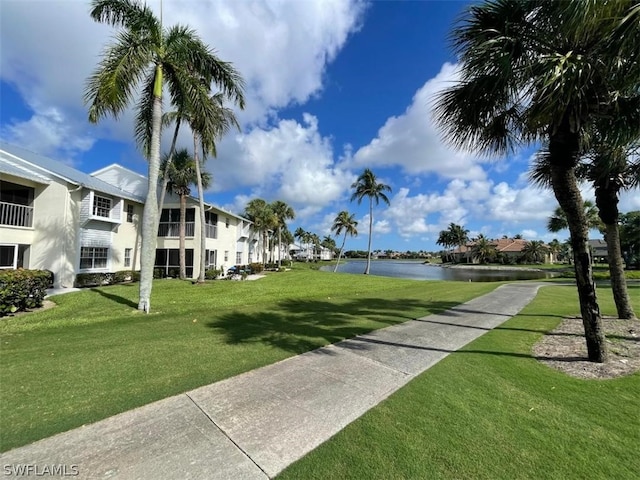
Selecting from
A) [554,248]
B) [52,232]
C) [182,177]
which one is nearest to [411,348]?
[52,232]

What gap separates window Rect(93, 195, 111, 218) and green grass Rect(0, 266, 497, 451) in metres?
6.91

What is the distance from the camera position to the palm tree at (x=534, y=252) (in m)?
77.8

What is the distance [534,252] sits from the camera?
7806 cm

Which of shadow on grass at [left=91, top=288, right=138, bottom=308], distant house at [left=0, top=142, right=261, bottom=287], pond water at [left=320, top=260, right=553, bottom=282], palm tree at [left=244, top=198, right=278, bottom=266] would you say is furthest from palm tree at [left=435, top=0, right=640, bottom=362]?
palm tree at [left=244, top=198, right=278, bottom=266]

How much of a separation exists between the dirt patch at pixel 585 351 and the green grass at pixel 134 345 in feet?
12.2

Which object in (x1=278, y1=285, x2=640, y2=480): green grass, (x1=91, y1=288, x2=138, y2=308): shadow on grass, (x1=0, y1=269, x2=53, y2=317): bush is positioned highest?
(x1=0, y1=269, x2=53, y2=317): bush

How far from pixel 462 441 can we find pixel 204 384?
3.36 metres

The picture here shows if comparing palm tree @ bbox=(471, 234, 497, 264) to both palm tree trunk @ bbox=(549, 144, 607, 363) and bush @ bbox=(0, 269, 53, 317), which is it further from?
bush @ bbox=(0, 269, 53, 317)

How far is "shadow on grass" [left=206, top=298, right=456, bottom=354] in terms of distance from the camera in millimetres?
7082

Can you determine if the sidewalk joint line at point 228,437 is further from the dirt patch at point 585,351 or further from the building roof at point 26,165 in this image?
the building roof at point 26,165

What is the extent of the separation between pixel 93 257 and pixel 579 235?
21.6 metres

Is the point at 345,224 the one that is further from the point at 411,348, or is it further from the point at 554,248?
the point at 554,248

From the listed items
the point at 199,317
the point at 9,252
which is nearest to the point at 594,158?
the point at 199,317

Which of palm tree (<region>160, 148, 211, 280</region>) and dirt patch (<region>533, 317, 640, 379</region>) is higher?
palm tree (<region>160, 148, 211, 280</region>)
